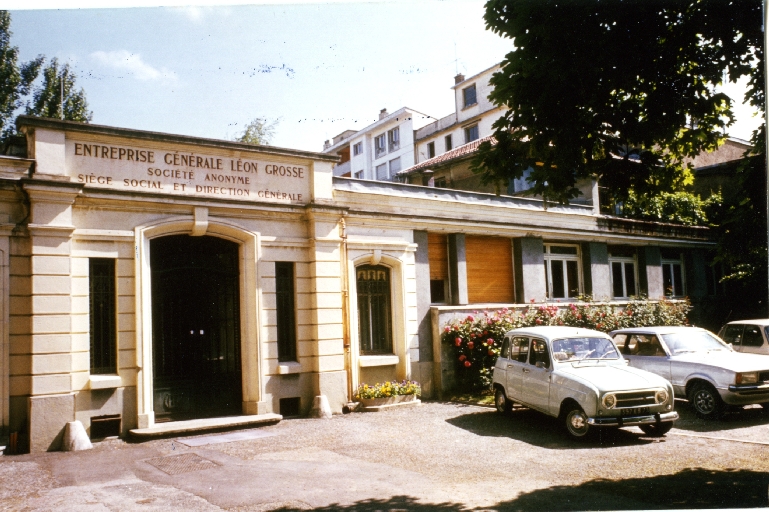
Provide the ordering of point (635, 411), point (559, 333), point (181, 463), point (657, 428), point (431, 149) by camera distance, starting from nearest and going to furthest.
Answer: point (181, 463) → point (635, 411) → point (657, 428) → point (559, 333) → point (431, 149)

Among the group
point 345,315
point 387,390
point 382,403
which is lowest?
point 382,403

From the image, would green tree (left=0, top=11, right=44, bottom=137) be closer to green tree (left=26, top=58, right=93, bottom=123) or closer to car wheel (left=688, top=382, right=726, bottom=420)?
green tree (left=26, top=58, right=93, bottom=123)

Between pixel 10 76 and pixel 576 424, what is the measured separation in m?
11.5

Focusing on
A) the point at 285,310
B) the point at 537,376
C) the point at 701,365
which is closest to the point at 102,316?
the point at 285,310

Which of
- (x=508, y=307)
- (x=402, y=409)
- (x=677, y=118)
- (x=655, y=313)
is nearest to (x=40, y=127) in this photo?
(x=402, y=409)

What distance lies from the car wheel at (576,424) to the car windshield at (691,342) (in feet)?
11.4

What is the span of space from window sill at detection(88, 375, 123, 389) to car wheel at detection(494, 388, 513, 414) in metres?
7.31

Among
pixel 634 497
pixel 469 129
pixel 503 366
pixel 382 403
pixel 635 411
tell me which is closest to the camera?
pixel 634 497

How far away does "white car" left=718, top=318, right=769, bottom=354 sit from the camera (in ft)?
40.1

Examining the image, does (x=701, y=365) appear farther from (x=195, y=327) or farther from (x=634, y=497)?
(x=195, y=327)

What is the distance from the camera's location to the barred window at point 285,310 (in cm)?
1288

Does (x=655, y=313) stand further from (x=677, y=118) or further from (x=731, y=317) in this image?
(x=677, y=118)

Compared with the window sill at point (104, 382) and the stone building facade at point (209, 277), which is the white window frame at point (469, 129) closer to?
the stone building facade at point (209, 277)

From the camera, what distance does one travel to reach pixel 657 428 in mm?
9695
